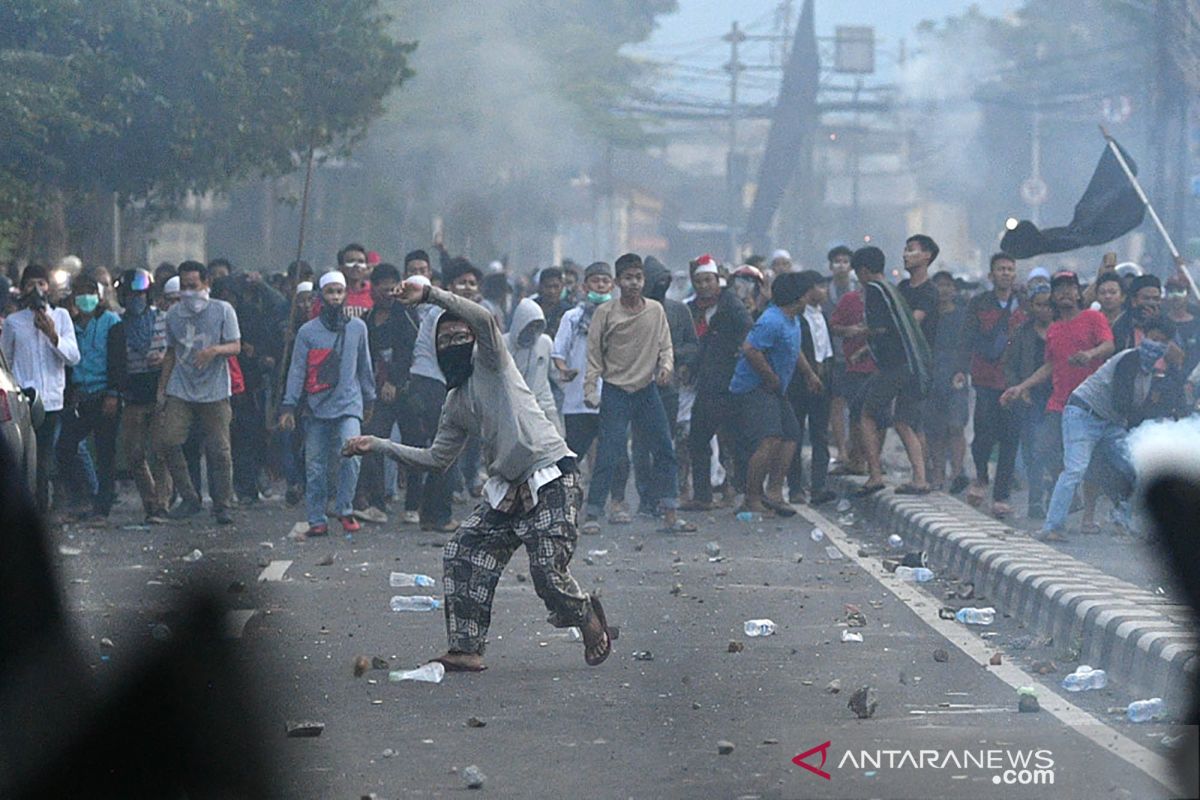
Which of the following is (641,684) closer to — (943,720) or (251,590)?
(943,720)

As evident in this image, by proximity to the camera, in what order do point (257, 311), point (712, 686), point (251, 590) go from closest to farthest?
1. point (712, 686)
2. point (251, 590)
3. point (257, 311)

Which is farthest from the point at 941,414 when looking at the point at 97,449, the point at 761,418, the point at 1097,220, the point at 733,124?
the point at 733,124

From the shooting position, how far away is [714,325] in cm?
1542

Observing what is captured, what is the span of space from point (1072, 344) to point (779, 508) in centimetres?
242

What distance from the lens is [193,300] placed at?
14.2 meters

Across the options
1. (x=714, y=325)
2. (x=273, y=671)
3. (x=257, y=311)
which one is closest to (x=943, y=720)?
(x=273, y=671)

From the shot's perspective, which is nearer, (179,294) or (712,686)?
(712,686)

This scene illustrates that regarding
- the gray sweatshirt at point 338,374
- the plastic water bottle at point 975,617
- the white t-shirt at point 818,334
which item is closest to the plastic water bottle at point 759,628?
the plastic water bottle at point 975,617

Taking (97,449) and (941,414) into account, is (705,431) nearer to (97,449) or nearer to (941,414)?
(941,414)

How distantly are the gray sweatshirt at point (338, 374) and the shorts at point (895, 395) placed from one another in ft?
11.7

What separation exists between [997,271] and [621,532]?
137 inches

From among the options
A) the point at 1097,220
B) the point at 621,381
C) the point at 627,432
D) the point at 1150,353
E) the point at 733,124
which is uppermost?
the point at 733,124

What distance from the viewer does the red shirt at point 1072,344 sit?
45.8 ft

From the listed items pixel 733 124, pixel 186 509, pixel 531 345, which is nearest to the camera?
pixel 531 345
